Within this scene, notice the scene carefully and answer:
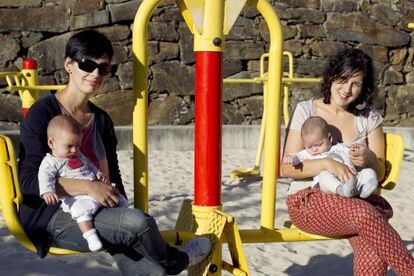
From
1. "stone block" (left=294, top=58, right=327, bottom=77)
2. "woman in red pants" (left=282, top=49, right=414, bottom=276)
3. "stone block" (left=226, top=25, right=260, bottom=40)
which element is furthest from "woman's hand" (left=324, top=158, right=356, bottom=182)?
"stone block" (left=294, top=58, right=327, bottom=77)

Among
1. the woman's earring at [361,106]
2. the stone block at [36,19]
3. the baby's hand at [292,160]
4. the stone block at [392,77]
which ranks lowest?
the stone block at [392,77]

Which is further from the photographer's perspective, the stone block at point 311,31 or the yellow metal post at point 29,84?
the stone block at point 311,31

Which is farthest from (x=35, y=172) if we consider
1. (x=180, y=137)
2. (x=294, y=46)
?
(x=294, y=46)

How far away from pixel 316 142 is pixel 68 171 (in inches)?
35.4

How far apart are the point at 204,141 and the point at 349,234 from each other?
613 mm

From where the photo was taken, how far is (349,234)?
88.0 inches

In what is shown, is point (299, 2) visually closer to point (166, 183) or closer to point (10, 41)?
point (10, 41)

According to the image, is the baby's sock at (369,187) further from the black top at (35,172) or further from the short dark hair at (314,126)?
the black top at (35,172)

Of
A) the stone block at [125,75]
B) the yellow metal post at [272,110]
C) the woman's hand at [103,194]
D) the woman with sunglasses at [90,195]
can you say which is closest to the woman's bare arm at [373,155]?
the yellow metal post at [272,110]

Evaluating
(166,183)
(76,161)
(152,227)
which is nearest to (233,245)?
(152,227)

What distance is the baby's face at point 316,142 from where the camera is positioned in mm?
2359

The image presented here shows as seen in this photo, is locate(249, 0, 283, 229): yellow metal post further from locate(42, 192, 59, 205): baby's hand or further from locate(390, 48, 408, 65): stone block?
locate(390, 48, 408, 65): stone block

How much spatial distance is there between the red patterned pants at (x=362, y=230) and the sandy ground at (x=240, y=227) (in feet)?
3.71

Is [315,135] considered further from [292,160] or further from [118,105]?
[118,105]
